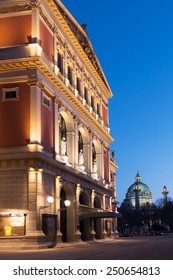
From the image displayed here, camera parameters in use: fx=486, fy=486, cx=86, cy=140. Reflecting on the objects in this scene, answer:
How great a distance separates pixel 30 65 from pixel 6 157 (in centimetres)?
850

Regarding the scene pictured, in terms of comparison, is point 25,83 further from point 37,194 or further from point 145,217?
point 145,217

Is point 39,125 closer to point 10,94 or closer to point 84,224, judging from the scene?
point 10,94

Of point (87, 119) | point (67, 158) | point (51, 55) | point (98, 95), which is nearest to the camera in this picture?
point (51, 55)

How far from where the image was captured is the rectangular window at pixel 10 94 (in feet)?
144

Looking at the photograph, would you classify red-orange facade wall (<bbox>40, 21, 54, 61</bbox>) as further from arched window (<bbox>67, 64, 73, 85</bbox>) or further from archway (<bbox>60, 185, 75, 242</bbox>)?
archway (<bbox>60, 185, 75, 242</bbox>)

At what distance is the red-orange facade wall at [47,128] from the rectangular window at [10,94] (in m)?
2.65

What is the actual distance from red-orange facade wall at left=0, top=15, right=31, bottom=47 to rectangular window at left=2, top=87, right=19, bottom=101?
4368 millimetres

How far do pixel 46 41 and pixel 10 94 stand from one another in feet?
23.1

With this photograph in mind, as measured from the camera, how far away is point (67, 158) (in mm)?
52000

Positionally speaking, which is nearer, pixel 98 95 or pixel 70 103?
pixel 70 103
